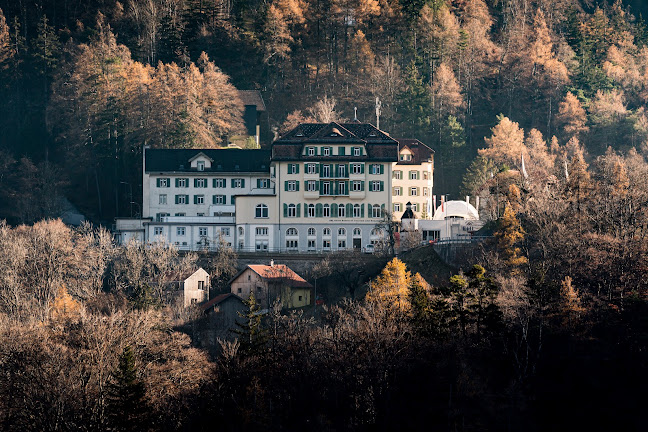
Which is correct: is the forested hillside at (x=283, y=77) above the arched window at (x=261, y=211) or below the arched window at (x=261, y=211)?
above

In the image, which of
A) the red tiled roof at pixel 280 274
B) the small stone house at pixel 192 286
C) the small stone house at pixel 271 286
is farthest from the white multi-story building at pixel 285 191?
the small stone house at pixel 271 286

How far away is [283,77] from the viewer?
140 metres

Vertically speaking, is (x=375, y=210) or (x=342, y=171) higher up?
(x=342, y=171)

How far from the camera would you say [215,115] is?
125 m

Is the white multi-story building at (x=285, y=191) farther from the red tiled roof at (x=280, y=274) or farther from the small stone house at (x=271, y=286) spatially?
the small stone house at (x=271, y=286)

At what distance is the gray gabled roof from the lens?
370 feet

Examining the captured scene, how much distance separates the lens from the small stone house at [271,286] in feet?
310

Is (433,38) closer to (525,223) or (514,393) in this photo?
(525,223)

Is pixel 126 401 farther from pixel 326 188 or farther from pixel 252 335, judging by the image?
pixel 326 188

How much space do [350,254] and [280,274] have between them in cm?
643

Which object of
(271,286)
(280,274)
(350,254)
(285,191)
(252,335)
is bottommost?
(252,335)

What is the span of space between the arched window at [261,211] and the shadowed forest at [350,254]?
19.9 ft

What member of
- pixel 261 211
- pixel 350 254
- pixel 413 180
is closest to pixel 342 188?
pixel 261 211

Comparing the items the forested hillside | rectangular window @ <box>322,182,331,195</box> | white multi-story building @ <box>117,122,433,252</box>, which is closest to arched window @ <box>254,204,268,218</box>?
white multi-story building @ <box>117,122,433,252</box>
